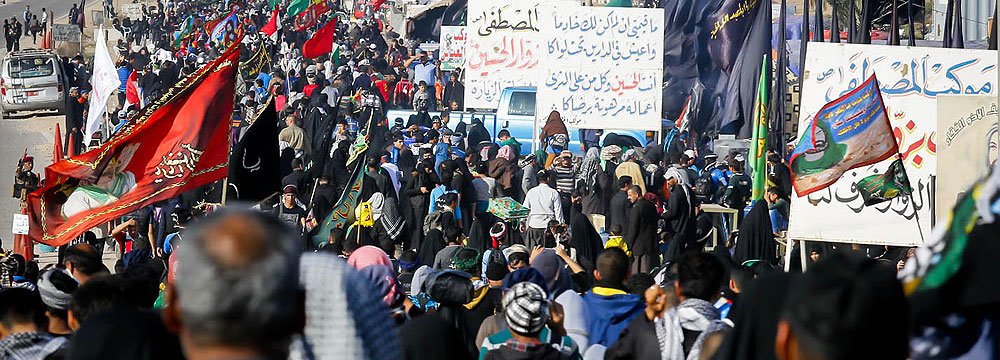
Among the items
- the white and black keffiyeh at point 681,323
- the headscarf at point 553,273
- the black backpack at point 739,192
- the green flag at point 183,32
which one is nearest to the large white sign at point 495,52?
the black backpack at point 739,192

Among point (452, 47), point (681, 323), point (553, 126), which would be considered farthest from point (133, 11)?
point (681, 323)

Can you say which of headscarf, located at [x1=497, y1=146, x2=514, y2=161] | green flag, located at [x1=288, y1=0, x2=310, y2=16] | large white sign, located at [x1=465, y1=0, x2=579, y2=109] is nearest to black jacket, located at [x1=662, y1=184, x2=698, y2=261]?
headscarf, located at [x1=497, y1=146, x2=514, y2=161]

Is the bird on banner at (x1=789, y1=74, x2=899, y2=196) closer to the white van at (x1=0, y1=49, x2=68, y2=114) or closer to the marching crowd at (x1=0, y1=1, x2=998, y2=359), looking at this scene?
the marching crowd at (x1=0, y1=1, x2=998, y2=359)

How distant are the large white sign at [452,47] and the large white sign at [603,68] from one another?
12236 mm

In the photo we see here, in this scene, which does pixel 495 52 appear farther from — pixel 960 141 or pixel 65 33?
pixel 65 33

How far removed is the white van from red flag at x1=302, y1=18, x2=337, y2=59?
5.42m

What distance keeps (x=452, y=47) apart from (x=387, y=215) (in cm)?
1725

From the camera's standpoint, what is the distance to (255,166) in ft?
29.9

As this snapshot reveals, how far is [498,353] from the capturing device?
15.7 ft

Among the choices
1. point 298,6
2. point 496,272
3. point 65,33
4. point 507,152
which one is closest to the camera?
point 496,272

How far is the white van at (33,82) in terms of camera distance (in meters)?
29.0

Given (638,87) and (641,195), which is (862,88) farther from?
(638,87)

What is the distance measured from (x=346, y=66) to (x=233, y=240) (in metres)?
29.4

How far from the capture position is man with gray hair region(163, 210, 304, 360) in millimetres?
1930
